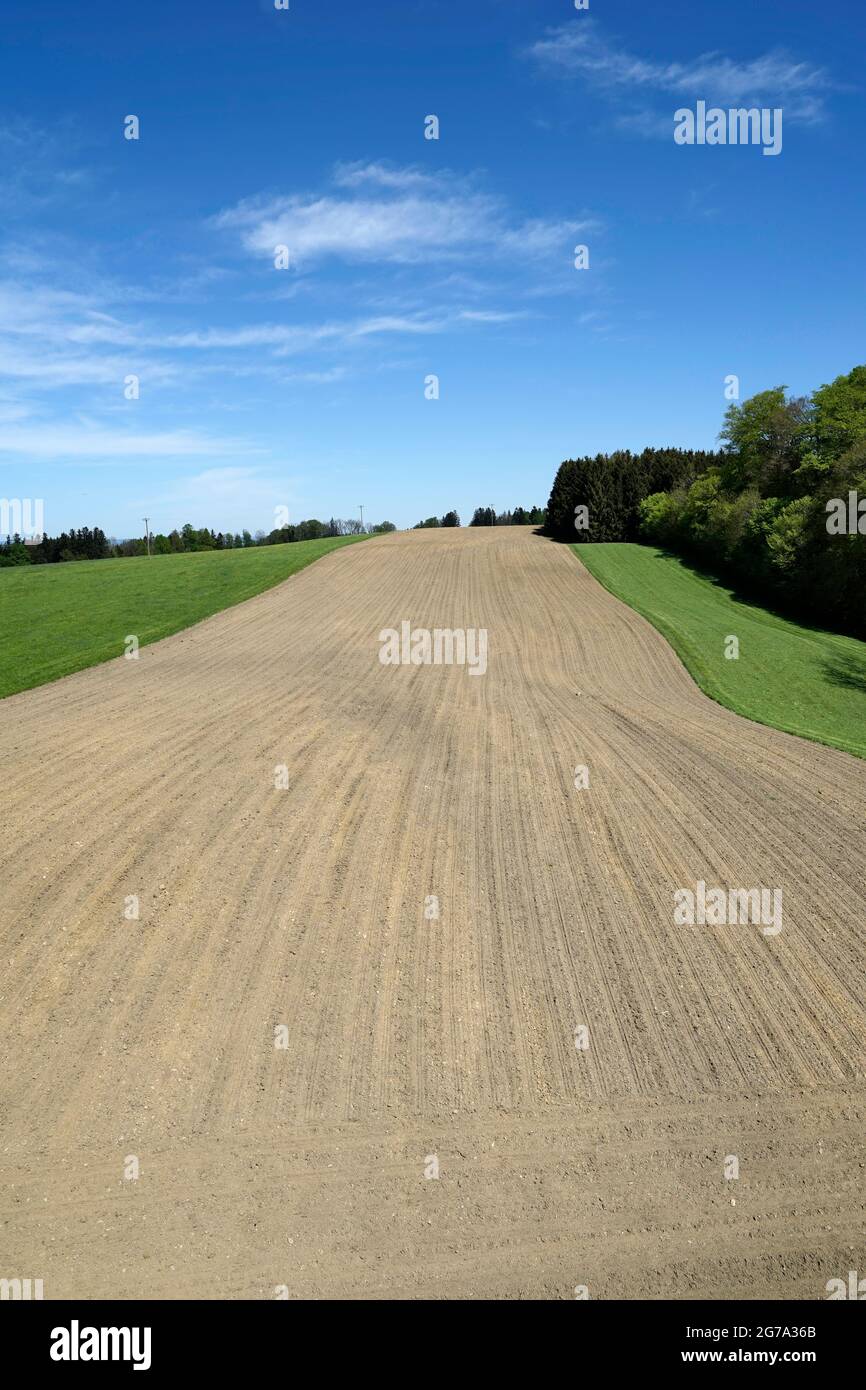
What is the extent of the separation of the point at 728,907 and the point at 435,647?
19.3m

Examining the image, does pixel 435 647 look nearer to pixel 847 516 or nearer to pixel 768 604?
pixel 847 516

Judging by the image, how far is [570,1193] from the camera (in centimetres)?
687

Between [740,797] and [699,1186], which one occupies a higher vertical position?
[740,797]

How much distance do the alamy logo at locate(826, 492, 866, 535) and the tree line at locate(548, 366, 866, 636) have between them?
48 mm

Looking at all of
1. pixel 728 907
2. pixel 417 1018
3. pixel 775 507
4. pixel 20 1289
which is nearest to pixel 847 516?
pixel 775 507

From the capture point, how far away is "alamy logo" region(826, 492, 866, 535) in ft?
117

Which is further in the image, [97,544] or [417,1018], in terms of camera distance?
[97,544]

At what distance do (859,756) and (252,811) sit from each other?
13690 millimetres

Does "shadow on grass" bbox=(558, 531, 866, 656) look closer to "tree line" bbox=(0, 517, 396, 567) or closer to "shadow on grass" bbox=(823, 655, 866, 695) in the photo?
"shadow on grass" bbox=(823, 655, 866, 695)

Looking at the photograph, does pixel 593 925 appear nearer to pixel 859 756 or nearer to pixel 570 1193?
pixel 570 1193

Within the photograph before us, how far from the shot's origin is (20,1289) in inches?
237
